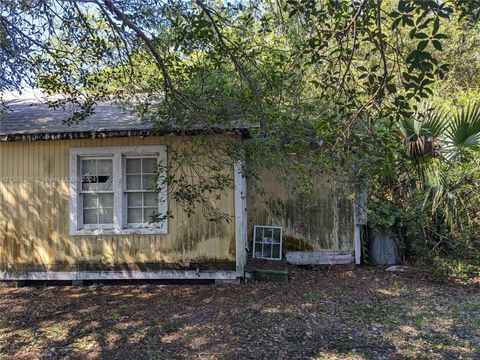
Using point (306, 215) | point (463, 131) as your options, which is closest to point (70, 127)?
point (306, 215)

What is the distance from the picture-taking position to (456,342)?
4906 mm

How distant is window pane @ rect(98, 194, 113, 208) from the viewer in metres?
7.83

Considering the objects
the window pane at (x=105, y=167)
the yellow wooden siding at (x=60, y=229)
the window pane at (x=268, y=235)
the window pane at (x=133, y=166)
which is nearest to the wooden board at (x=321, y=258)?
the window pane at (x=268, y=235)

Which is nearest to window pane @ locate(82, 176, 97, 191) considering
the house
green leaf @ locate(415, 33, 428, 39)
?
the house

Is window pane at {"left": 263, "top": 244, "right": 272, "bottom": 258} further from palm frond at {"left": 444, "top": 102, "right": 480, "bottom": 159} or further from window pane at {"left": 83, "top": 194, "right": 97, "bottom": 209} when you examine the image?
palm frond at {"left": 444, "top": 102, "right": 480, "bottom": 159}

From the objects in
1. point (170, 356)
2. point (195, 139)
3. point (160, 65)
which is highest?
point (160, 65)

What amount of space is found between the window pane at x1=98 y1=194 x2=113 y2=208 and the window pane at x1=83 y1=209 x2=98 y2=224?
0.54 ft

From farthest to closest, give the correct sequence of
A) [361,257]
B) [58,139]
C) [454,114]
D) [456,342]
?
[361,257]
[454,114]
[58,139]
[456,342]

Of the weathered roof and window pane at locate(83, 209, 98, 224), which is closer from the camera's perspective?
the weathered roof

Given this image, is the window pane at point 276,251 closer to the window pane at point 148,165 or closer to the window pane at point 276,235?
the window pane at point 276,235

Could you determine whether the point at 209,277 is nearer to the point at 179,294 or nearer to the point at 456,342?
the point at 179,294

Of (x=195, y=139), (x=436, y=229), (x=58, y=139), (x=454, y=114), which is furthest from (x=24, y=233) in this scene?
(x=454, y=114)

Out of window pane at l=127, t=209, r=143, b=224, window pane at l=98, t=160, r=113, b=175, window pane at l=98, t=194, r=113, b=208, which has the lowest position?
window pane at l=127, t=209, r=143, b=224

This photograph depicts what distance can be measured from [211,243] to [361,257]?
344cm
